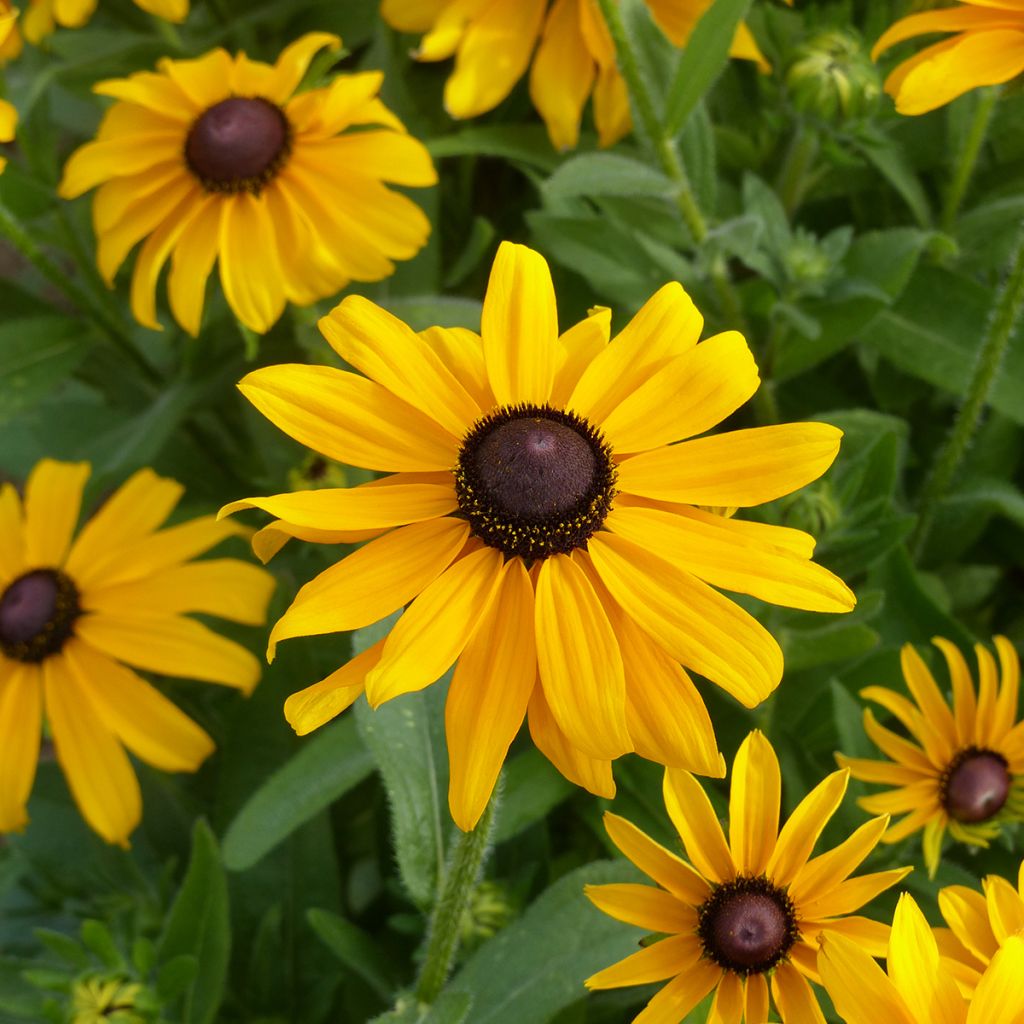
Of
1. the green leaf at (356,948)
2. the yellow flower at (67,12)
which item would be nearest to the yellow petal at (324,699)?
the green leaf at (356,948)

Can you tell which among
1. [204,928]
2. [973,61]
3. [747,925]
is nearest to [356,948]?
[204,928]

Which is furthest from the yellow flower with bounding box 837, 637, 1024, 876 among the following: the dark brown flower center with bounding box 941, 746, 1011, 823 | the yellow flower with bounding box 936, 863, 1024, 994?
A: the yellow flower with bounding box 936, 863, 1024, 994

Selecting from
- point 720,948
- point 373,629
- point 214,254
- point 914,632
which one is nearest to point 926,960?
point 720,948

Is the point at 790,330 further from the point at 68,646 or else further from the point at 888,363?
the point at 68,646

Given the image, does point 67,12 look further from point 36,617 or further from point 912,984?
point 912,984

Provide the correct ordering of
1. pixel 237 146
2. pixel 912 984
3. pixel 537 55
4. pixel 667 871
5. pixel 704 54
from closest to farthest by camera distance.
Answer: pixel 912 984 → pixel 667 871 → pixel 704 54 → pixel 237 146 → pixel 537 55
